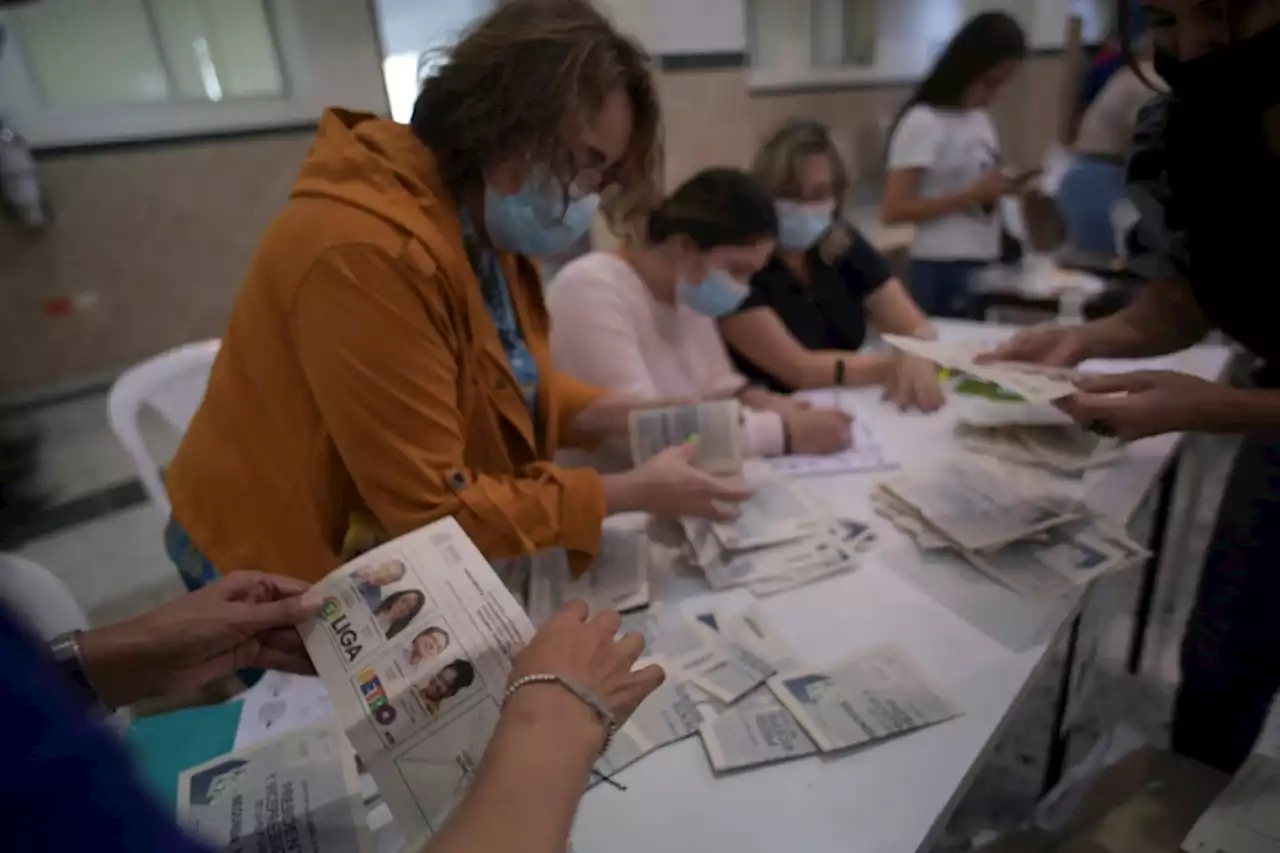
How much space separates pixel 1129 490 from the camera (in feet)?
4.39

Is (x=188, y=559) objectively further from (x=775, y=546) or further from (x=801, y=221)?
(x=801, y=221)

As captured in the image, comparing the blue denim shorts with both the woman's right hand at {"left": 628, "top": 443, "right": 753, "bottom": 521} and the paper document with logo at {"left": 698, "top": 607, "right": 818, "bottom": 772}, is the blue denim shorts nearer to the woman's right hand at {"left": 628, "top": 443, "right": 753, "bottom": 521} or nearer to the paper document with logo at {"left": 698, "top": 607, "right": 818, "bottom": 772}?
the woman's right hand at {"left": 628, "top": 443, "right": 753, "bottom": 521}

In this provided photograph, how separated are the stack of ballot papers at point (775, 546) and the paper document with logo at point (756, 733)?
0.17m

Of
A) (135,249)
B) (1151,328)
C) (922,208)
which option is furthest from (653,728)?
(922,208)

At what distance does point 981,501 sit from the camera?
1.26m

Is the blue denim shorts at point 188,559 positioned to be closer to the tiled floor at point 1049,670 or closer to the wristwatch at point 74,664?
the wristwatch at point 74,664

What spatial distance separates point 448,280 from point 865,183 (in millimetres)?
3758

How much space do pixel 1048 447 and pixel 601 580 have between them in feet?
2.84

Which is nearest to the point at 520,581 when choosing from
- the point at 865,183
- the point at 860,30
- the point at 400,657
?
the point at 400,657

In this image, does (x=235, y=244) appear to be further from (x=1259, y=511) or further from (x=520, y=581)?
(x=1259, y=511)

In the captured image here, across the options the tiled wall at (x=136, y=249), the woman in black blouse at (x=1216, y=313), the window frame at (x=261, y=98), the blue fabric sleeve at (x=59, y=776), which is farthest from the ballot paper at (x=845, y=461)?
the tiled wall at (x=136, y=249)

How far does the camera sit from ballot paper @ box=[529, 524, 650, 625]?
1087 millimetres

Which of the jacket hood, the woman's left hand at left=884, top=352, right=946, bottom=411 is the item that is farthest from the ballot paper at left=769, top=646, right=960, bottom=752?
the woman's left hand at left=884, top=352, right=946, bottom=411

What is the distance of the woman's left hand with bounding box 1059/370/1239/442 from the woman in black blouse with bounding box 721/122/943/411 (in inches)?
19.3
